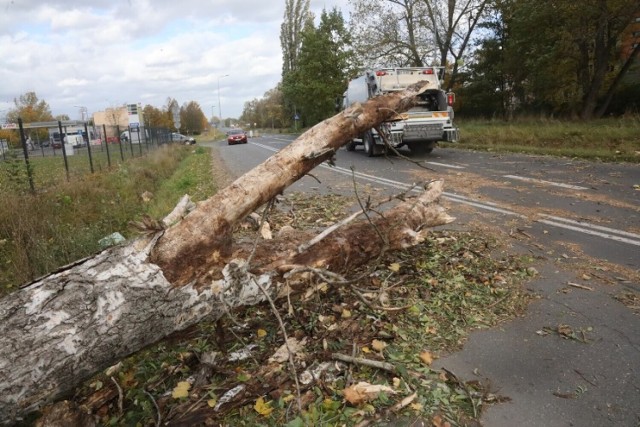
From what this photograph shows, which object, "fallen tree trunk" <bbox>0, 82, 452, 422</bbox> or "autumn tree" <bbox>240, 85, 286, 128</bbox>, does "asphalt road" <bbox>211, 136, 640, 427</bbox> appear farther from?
"autumn tree" <bbox>240, 85, 286, 128</bbox>

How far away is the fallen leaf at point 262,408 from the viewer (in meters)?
2.43

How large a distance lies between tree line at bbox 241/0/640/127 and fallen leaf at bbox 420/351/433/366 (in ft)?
54.6

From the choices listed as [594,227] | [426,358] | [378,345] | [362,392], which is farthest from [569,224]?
[362,392]

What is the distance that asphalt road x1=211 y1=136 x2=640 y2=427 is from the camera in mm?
2436

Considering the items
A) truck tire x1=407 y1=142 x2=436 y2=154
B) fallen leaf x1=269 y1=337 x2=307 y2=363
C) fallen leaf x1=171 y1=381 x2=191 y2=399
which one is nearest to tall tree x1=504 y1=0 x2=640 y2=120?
truck tire x1=407 y1=142 x2=436 y2=154

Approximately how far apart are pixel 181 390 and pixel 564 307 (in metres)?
2.92

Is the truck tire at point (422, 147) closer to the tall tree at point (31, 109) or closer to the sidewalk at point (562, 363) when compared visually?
the sidewalk at point (562, 363)

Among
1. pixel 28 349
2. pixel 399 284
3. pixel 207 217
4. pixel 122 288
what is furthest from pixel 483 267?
pixel 28 349

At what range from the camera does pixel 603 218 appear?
577cm

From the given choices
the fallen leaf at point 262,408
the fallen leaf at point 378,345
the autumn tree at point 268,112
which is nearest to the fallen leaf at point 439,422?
the fallen leaf at point 378,345

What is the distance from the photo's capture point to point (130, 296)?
2.49m

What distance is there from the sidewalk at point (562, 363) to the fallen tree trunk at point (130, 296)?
1.44 m

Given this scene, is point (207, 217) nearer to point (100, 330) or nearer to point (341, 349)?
point (100, 330)

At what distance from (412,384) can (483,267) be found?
196 centimetres
